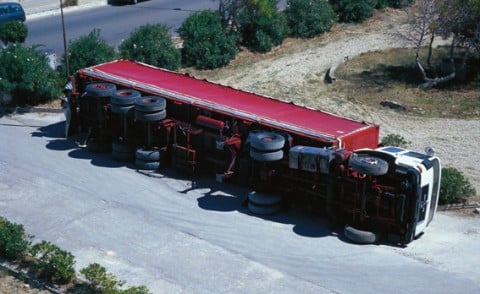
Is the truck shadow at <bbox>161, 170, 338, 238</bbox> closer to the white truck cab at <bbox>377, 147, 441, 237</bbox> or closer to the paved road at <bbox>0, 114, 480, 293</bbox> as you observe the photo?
the paved road at <bbox>0, 114, 480, 293</bbox>

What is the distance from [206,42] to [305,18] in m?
6.13

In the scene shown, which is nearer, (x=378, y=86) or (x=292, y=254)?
(x=292, y=254)

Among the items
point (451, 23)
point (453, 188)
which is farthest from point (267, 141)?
point (451, 23)

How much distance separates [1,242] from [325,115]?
7574mm

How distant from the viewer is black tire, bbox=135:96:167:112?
19141 millimetres

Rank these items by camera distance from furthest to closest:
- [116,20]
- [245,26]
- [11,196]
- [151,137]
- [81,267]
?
1. [116,20]
2. [245,26]
3. [151,137]
4. [11,196]
5. [81,267]

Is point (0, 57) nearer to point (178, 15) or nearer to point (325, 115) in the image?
point (325, 115)

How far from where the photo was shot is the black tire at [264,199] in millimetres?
17578

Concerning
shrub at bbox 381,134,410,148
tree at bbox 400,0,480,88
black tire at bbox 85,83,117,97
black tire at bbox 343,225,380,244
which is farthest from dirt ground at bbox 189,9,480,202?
black tire at bbox 85,83,117,97

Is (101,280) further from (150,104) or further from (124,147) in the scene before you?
(124,147)

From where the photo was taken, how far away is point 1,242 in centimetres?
1537

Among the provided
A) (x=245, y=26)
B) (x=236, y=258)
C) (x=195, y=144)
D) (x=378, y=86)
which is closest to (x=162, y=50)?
(x=245, y=26)

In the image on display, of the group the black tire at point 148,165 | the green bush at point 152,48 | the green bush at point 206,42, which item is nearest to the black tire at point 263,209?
the black tire at point 148,165

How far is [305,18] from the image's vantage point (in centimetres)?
3372
